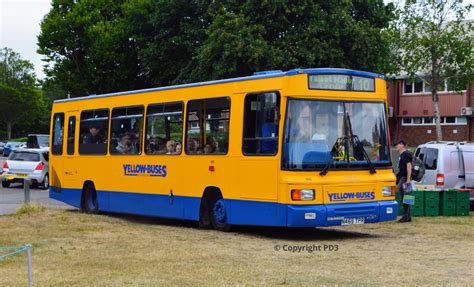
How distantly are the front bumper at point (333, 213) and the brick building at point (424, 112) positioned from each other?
134ft

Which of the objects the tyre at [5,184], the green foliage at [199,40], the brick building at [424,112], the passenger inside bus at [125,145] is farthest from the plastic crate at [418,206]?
the brick building at [424,112]

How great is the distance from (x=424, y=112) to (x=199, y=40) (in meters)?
26.0

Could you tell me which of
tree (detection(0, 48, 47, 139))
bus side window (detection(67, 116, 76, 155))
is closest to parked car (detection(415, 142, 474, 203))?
bus side window (detection(67, 116, 76, 155))

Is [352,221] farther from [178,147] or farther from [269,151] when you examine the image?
[178,147]

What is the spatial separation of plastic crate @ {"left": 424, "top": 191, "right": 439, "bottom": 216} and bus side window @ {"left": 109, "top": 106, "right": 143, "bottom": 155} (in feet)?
22.2

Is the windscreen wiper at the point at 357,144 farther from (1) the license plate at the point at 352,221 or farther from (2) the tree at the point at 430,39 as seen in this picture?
(2) the tree at the point at 430,39

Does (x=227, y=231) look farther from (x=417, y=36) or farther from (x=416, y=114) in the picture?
(x=416, y=114)

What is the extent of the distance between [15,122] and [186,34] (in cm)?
6928

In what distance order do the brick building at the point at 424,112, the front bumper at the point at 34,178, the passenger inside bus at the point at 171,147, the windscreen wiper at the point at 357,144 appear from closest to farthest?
the windscreen wiper at the point at 357,144 < the passenger inside bus at the point at 171,147 < the front bumper at the point at 34,178 < the brick building at the point at 424,112

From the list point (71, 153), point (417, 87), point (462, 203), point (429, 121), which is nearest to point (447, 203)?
point (462, 203)

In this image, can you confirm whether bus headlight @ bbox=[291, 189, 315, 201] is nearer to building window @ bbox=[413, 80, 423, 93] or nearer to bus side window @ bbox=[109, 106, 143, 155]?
bus side window @ bbox=[109, 106, 143, 155]

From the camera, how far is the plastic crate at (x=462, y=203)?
19.4 m

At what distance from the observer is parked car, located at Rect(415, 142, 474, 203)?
21.2 m

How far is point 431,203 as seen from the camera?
19.1 meters
